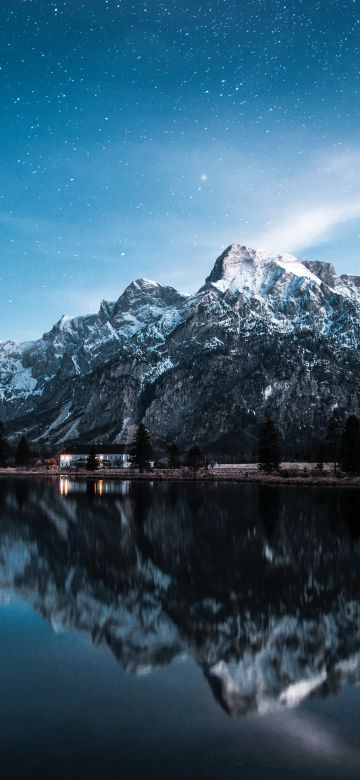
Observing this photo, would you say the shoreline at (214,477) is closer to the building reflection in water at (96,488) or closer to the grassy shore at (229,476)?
the grassy shore at (229,476)

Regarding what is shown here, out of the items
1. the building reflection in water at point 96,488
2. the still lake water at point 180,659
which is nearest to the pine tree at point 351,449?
the building reflection in water at point 96,488

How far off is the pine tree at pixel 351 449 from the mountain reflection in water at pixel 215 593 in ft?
206

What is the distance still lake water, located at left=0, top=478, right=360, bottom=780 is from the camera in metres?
10.8

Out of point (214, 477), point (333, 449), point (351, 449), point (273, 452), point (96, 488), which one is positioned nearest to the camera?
point (96, 488)

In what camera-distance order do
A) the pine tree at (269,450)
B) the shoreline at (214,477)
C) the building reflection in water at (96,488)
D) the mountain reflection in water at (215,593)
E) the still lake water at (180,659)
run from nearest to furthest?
1. the still lake water at (180,659)
2. the mountain reflection in water at (215,593)
3. the building reflection in water at (96,488)
4. the shoreline at (214,477)
5. the pine tree at (269,450)

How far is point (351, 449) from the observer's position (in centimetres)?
10669

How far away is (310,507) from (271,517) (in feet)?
35.2

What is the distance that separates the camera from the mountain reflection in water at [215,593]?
1547 centimetres

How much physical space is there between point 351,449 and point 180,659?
9576 centimetres

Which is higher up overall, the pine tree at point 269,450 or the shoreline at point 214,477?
the pine tree at point 269,450

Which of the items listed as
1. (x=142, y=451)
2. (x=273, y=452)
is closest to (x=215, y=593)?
(x=273, y=452)

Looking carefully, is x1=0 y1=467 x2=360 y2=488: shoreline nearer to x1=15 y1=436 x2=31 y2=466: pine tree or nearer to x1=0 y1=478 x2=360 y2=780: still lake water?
x1=15 y1=436 x2=31 y2=466: pine tree

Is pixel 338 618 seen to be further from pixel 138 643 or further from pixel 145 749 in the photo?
pixel 145 749

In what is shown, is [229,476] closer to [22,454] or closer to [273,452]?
[273,452]
